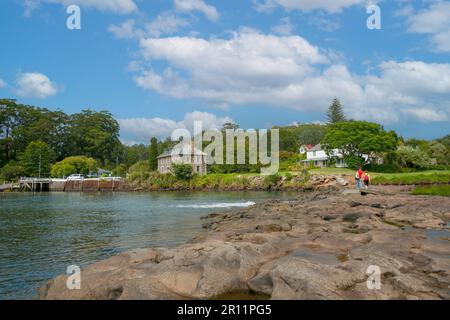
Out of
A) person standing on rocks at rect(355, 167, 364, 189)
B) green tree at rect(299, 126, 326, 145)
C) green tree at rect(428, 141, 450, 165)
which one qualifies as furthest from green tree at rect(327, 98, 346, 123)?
person standing on rocks at rect(355, 167, 364, 189)

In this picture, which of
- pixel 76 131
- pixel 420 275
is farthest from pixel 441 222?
pixel 76 131

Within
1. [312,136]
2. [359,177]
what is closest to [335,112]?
[312,136]

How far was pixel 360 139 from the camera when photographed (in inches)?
2982

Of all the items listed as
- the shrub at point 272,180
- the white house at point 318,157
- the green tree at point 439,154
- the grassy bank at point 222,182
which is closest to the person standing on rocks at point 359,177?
the grassy bank at point 222,182

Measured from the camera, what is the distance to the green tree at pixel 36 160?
10881 cm

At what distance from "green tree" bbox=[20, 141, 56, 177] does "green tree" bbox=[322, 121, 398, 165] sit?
247 feet

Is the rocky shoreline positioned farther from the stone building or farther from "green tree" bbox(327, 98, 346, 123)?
"green tree" bbox(327, 98, 346, 123)

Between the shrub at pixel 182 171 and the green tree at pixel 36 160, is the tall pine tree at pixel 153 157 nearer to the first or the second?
the shrub at pixel 182 171

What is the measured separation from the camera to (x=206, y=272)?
9.66 meters

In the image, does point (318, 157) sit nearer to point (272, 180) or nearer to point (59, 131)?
point (272, 180)

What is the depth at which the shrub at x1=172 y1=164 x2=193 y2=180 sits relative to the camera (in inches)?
3342

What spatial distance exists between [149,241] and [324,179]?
166ft

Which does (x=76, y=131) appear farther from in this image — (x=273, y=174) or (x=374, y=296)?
(x=374, y=296)

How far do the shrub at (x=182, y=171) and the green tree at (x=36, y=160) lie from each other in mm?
44196
